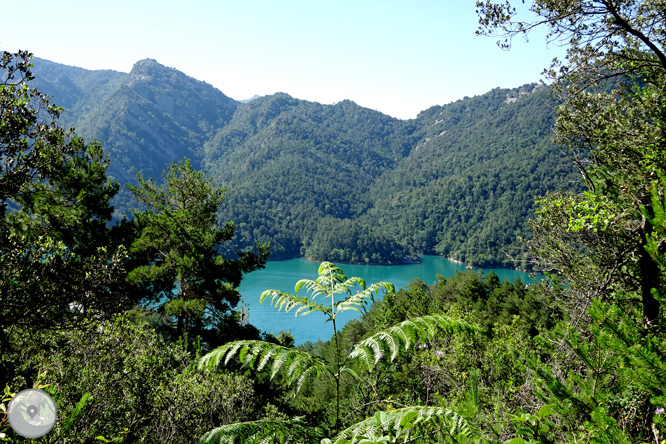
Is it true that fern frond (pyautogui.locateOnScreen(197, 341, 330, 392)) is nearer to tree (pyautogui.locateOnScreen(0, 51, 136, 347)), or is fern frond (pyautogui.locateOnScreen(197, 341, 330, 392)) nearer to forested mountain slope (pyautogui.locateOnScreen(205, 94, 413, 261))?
tree (pyautogui.locateOnScreen(0, 51, 136, 347))

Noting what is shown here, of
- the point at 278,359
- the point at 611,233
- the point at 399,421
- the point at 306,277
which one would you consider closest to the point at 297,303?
the point at 278,359

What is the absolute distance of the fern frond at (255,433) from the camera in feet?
7.93

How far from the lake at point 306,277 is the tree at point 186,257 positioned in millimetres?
10745

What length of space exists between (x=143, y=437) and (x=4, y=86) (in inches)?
178

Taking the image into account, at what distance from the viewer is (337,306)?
124 inches

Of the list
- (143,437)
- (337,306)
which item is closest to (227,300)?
(143,437)

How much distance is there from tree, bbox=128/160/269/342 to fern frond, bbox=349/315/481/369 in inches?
392

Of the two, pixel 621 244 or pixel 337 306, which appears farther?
pixel 621 244

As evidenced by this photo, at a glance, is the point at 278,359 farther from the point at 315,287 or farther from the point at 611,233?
the point at 611,233

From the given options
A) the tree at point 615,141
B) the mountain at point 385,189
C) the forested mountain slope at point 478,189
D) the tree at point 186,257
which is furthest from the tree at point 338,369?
the forested mountain slope at point 478,189

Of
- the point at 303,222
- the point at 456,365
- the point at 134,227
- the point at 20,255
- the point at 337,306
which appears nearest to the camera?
the point at 337,306

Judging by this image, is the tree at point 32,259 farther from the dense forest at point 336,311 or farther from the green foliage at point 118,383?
the green foliage at point 118,383

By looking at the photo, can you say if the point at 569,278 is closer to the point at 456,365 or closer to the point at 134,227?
the point at 456,365

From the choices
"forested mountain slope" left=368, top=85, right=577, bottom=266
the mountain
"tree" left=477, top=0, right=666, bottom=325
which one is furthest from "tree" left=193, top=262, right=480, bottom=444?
"forested mountain slope" left=368, top=85, right=577, bottom=266
